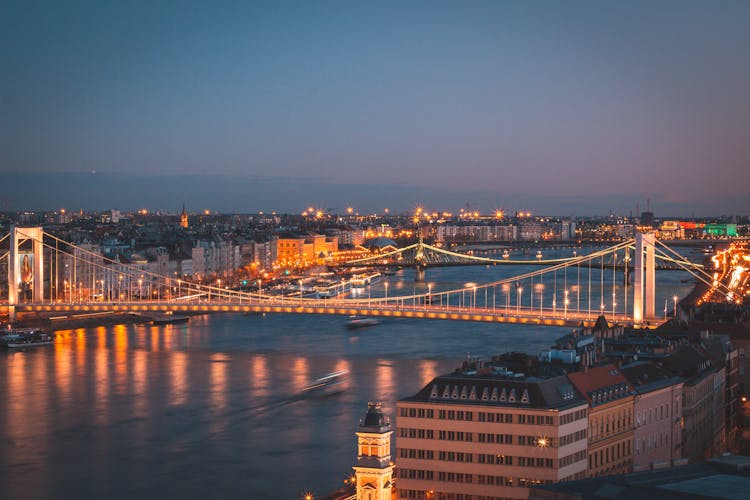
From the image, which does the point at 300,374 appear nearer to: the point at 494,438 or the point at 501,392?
the point at 501,392

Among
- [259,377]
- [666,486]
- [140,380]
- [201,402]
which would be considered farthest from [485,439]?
[140,380]

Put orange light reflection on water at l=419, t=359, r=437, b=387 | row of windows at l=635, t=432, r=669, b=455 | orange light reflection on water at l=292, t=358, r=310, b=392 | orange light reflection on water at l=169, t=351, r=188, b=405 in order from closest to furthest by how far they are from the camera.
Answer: row of windows at l=635, t=432, r=669, b=455
orange light reflection on water at l=169, t=351, r=188, b=405
orange light reflection on water at l=419, t=359, r=437, b=387
orange light reflection on water at l=292, t=358, r=310, b=392

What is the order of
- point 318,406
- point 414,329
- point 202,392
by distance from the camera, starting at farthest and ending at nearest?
1. point 414,329
2. point 202,392
3. point 318,406

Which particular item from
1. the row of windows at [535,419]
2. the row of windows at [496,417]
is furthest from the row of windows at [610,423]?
the row of windows at [496,417]

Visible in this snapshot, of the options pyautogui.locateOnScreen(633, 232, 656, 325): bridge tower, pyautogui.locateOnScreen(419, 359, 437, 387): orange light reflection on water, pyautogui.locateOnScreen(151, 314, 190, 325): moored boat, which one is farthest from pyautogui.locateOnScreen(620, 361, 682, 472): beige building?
pyautogui.locateOnScreen(151, 314, 190, 325): moored boat

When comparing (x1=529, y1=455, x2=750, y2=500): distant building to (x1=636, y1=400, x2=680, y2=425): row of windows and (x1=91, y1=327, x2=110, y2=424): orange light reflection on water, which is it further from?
(x1=91, y1=327, x2=110, y2=424): orange light reflection on water

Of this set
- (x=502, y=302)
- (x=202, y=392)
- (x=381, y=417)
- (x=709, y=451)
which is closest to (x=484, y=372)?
(x=381, y=417)

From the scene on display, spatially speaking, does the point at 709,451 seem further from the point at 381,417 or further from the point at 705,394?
the point at 381,417
